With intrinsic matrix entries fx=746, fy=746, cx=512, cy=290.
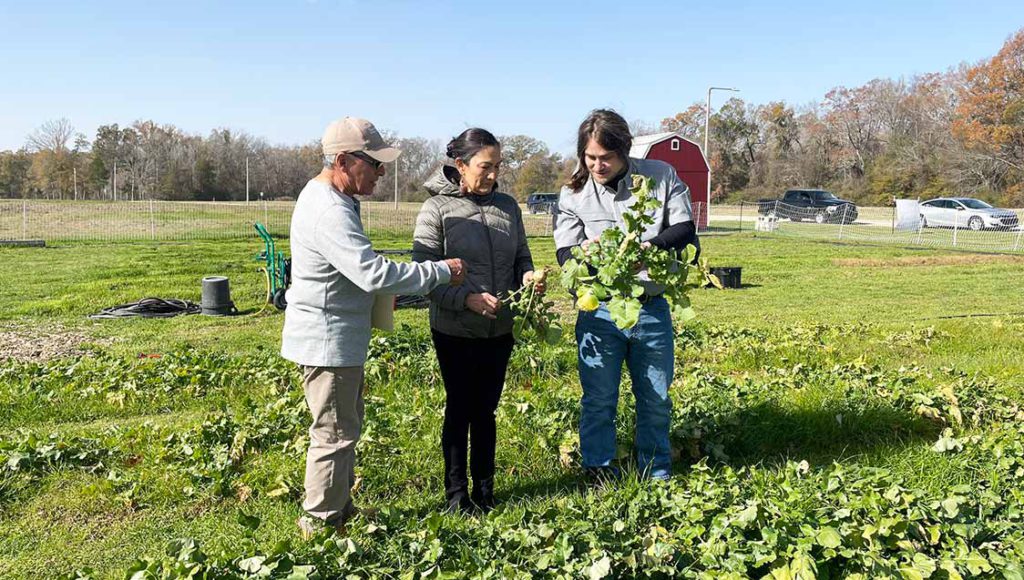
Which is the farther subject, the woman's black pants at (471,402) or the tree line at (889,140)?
the tree line at (889,140)

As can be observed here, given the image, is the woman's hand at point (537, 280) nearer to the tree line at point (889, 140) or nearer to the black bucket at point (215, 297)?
the black bucket at point (215, 297)

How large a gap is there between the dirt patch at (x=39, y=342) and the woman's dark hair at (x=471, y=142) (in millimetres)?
5678

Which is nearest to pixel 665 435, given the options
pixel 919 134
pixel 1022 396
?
pixel 1022 396

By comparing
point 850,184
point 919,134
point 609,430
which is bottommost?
point 609,430

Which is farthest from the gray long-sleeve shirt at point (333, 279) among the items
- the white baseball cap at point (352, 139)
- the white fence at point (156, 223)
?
the white fence at point (156, 223)

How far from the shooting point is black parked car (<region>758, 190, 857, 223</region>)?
34.4 m

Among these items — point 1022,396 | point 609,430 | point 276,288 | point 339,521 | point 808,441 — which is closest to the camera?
point 339,521

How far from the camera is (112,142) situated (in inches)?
2414

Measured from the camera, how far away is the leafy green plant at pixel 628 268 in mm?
3270

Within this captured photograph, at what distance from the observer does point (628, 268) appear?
3316 millimetres

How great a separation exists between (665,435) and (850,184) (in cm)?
6032

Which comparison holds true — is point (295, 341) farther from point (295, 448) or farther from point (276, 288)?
point (276, 288)

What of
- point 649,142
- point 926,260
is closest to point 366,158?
point 926,260

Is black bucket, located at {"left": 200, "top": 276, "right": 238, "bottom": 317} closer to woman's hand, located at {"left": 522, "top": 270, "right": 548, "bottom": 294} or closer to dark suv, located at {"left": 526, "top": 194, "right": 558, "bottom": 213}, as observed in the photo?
woman's hand, located at {"left": 522, "top": 270, "right": 548, "bottom": 294}
